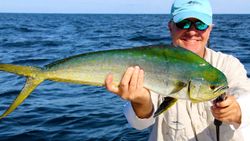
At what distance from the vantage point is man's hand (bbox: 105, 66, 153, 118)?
3279 millimetres

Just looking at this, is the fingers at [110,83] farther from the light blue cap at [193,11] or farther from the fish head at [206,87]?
the light blue cap at [193,11]

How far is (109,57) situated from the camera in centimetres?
323

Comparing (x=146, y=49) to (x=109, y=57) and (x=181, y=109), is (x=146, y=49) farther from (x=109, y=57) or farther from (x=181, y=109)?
(x=181, y=109)

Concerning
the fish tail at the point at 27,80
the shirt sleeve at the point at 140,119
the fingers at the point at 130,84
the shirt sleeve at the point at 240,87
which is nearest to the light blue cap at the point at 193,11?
the shirt sleeve at the point at 240,87

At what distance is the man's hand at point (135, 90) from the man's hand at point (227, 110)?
25.3 inches

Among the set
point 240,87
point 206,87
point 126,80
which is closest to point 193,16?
point 240,87

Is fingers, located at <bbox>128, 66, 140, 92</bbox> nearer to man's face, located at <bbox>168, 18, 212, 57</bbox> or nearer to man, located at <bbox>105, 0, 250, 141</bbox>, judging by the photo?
man, located at <bbox>105, 0, 250, 141</bbox>

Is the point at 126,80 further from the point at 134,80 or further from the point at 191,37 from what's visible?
the point at 191,37

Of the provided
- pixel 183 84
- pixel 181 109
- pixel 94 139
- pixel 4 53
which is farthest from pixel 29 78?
pixel 4 53

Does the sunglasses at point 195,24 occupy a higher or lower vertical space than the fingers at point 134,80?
higher

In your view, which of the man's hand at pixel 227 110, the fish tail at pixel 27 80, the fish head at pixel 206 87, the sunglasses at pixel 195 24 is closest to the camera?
the fish tail at pixel 27 80

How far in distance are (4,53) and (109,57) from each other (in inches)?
801

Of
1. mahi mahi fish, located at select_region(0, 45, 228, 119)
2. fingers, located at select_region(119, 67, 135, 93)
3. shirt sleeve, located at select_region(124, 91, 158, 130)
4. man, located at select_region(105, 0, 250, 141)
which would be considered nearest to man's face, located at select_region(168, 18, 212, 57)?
man, located at select_region(105, 0, 250, 141)

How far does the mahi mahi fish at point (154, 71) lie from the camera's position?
10.6ft
